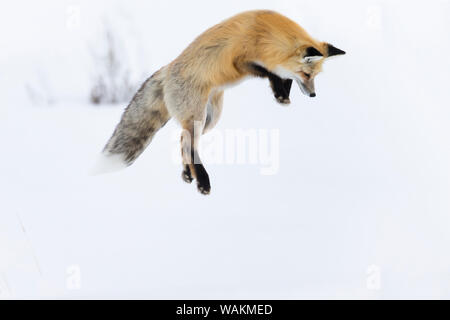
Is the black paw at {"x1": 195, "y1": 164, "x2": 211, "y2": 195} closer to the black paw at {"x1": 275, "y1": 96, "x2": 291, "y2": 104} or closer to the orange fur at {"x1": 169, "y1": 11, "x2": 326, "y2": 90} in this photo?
the orange fur at {"x1": 169, "y1": 11, "x2": 326, "y2": 90}

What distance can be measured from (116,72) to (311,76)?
7.67 feet

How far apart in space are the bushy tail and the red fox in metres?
0.19

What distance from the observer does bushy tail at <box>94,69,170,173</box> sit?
412 centimetres

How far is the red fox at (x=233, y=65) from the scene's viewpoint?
3.79m

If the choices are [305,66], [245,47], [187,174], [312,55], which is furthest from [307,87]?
[187,174]

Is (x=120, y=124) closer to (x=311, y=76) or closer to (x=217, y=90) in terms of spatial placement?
(x=217, y=90)

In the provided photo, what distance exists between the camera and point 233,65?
3838 millimetres

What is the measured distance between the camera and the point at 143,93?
4.22m

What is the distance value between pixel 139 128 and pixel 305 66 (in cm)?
126

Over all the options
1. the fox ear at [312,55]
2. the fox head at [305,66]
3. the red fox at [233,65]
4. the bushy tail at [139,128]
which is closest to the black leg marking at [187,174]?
the red fox at [233,65]

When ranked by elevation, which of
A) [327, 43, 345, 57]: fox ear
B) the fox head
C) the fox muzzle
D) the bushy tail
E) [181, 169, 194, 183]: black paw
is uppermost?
[327, 43, 345, 57]: fox ear

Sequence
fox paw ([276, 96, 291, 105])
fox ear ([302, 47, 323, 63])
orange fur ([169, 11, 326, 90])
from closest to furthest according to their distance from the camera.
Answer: fox ear ([302, 47, 323, 63]) → orange fur ([169, 11, 326, 90]) → fox paw ([276, 96, 291, 105])

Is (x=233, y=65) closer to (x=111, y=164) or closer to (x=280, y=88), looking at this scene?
(x=280, y=88)

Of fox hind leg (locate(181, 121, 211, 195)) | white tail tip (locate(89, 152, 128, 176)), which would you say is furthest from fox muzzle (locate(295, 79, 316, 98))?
white tail tip (locate(89, 152, 128, 176))
